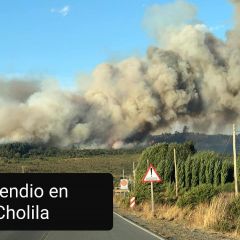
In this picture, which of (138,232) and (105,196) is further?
(138,232)

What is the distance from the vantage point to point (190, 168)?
6662 cm

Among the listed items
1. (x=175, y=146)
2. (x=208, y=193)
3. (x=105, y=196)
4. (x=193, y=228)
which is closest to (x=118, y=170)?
(x=175, y=146)

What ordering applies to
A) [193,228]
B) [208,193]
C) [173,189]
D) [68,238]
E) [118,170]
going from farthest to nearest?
[118,170] < [173,189] < [208,193] < [193,228] < [68,238]

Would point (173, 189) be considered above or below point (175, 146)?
below

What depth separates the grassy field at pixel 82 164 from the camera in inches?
3285

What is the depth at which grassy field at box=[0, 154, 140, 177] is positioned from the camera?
8344 centimetres

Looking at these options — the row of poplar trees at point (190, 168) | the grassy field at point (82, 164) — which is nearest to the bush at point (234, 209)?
the row of poplar trees at point (190, 168)

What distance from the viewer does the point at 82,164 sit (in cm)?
8981

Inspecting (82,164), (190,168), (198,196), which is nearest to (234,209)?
(198,196)

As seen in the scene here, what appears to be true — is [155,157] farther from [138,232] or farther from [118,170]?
[138,232]

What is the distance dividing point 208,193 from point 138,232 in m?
11.1

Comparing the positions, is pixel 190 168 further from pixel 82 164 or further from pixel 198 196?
pixel 198 196

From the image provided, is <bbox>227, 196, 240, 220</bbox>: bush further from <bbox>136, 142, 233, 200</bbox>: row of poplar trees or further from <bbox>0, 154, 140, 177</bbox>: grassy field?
<bbox>0, 154, 140, 177</bbox>: grassy field

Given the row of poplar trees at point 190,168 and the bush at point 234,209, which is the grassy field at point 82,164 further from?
the bush at point 234,209
